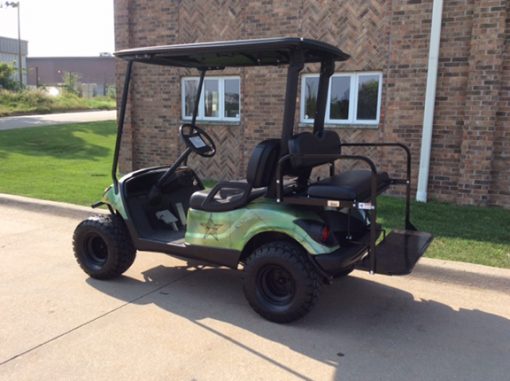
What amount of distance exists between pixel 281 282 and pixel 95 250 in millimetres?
1978

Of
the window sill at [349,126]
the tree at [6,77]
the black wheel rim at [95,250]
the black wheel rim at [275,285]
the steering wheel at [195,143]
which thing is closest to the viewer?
the black wheel rim at [275,285]

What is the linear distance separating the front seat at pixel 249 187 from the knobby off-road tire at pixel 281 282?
0.44 meters

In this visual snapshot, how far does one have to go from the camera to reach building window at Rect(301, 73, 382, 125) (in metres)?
8.09

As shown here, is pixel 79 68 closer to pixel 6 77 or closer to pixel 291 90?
pixel 6 77

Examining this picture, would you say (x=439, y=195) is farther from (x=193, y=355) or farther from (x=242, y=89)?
(x=193, y=355)

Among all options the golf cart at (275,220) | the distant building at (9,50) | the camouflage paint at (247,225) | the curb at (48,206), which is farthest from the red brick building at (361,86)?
the distant building at (9,50)

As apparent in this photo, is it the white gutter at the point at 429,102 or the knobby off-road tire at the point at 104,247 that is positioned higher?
the white gutter at the point at 429,102

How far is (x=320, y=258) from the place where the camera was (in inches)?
137

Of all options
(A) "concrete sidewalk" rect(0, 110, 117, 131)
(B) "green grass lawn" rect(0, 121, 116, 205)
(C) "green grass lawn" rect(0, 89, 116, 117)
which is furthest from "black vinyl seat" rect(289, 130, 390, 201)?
(C) "green grass lawn" rect(0, 89, 116, 117)

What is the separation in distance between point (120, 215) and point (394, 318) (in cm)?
255

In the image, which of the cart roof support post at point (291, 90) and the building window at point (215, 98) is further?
the building window at point (215, 98)

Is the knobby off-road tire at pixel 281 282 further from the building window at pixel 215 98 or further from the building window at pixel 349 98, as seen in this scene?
the building window at pixel 215 98

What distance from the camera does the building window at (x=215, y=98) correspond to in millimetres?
9406

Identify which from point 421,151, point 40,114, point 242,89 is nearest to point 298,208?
point 421,151
